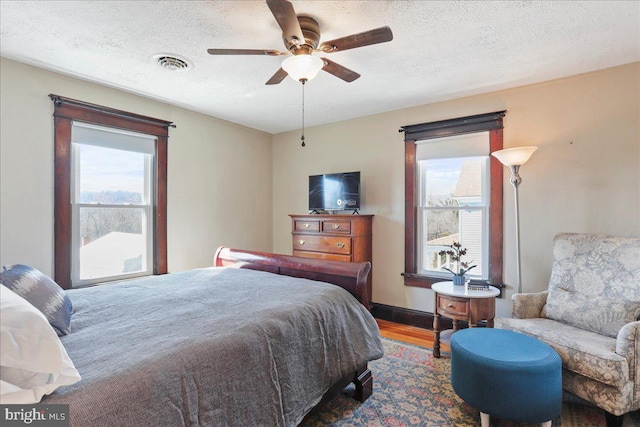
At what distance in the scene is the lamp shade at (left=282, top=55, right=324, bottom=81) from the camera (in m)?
1.92

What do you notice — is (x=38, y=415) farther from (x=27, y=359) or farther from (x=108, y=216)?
(x=108, y=216)

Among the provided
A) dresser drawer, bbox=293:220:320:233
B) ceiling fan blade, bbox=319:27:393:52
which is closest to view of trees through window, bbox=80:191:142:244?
dresser drawer, bbox=293:220:320:233

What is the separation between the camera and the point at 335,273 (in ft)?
7.41

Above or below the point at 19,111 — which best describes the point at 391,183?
below

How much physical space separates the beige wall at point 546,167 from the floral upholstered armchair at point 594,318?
372 mm

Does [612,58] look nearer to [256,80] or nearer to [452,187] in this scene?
[452,187]

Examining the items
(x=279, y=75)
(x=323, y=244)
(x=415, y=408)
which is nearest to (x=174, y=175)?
(x=323, y=244)

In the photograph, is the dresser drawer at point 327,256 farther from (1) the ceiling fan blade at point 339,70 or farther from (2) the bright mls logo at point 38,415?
(2) the bright mls logo at point 38,415

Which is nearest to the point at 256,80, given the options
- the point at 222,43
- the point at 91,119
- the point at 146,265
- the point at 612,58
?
the point at 222,43

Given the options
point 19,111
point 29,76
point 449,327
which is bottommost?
point 449,327

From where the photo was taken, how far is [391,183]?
152 inches

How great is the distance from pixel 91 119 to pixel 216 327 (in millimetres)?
2723

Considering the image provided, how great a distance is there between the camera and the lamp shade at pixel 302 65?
1919mm

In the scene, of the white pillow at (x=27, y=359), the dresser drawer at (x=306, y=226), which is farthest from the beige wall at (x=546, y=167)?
the white pillow at (x=27, y=359)
